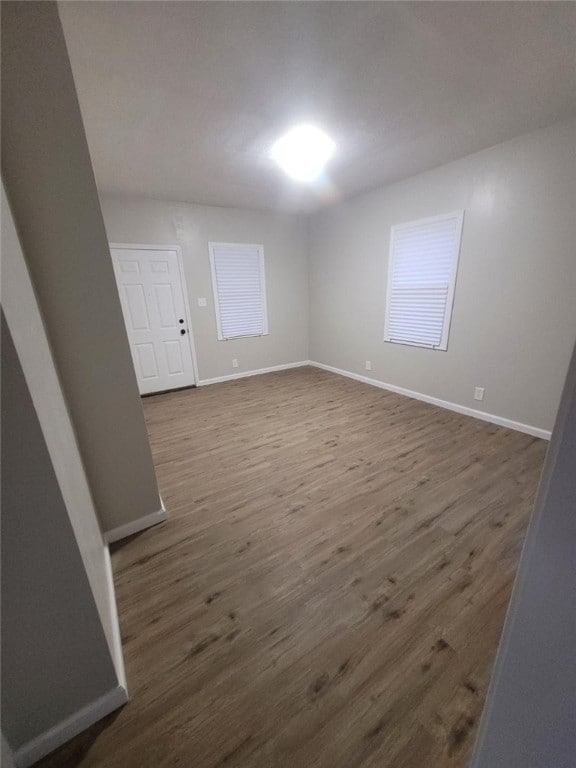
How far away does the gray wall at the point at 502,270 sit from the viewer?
2434mm

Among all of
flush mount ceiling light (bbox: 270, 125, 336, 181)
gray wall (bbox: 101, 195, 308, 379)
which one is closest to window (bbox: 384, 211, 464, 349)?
flush mount ceiling light (bbox: 270, 125, 336, 181)

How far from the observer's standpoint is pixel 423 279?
11.3ft

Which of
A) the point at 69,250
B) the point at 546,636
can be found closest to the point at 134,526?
the point at 69,250

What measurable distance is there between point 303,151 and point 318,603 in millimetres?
3313

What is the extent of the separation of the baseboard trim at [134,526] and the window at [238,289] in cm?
322

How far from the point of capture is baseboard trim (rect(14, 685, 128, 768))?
931 millimetres

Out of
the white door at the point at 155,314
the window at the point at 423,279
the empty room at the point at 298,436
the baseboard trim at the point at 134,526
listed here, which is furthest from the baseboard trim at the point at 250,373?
the baseboard trim at the point at 134,526

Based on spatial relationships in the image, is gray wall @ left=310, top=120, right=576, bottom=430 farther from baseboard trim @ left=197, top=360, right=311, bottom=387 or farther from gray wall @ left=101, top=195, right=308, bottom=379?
baseboard trim @ left=197, top=360, right=311, bottom=387

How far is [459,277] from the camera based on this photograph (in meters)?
3.12

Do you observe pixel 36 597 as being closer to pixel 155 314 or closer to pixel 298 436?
pixel 298 436

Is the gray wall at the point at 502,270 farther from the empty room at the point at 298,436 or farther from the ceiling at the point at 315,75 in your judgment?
the ceiling at the point at 315,75

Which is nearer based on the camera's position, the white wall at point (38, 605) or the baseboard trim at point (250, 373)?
the white wall at point (38, 605)

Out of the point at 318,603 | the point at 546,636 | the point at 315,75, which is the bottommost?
the point at 318,603

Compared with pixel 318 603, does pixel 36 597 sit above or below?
above
